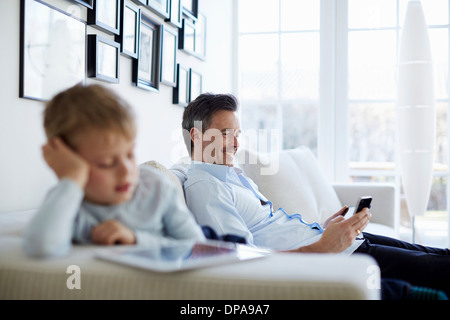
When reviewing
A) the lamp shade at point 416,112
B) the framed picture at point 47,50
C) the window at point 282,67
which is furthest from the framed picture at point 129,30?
the lamp shade at point 416,112

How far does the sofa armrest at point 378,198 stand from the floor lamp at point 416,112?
66cm

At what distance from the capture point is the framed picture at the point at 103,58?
176 cm

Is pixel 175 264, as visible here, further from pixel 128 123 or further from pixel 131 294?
pixel 128 123

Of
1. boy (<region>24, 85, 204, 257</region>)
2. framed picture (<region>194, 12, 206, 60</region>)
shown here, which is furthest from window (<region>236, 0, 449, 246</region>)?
boy (<region>24, 85, 204, 257</region>)

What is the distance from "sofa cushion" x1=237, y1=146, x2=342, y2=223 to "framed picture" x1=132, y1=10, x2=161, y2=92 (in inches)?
22.4

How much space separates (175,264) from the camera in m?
0.76

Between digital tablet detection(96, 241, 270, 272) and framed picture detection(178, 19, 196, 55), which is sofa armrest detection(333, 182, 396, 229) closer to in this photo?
framed picture detection(178, 19, 196, 55)

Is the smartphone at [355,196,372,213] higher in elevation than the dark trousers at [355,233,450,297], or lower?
higher

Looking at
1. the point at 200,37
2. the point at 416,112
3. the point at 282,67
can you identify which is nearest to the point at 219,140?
the point at 200,37

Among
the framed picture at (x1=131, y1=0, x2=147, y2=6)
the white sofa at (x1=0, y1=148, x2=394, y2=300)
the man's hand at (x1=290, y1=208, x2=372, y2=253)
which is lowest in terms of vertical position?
the man's hand at (x1=290, y1=208, x2=372, y2=253)

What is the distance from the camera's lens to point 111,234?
2.81 feet

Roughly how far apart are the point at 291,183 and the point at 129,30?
3.62 ft

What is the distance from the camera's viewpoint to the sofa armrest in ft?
9.24

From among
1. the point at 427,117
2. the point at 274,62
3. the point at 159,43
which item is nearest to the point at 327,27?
the point at 274,62
